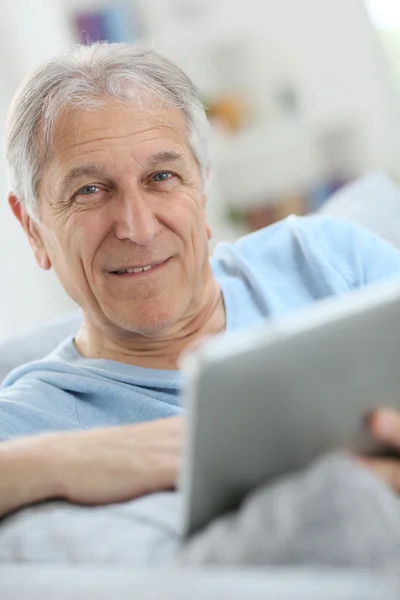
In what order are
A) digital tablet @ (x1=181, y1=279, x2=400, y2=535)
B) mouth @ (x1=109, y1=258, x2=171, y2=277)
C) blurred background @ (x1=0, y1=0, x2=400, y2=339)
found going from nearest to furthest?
digital tablet @ (x1=181, y1=279, x2=400, y2=535), mouth @ (x1=109, y1=258, x2=171, y2=277), blurred background @ (x1=0, y1=0, x2=400, y2=339)

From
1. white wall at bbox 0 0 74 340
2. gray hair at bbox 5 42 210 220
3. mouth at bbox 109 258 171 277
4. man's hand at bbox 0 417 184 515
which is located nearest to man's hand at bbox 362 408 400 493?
man's hand at bbox 0 417 184 515

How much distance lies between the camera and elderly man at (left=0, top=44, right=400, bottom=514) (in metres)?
1.42

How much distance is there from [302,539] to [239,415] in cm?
11

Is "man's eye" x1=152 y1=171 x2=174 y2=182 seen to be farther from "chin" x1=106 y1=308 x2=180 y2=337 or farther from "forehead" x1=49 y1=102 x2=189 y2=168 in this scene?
"chin" x1=106 y1=308 x2=180 y2=337

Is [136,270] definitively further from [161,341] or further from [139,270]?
[161,341]

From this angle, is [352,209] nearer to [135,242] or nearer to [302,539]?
[135,242]

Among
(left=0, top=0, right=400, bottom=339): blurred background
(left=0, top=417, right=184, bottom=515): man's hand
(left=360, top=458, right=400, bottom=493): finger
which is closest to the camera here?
(left=360, top=458, right=400, bottom=493): finger

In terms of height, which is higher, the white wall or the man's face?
the man's face

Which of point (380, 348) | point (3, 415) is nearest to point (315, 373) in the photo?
point (380, 348)

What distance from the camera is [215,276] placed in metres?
1.71

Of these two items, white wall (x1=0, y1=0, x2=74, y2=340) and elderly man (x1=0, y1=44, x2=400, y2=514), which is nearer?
elderly man (x1=0, y1=44, x2=400, y2=514)

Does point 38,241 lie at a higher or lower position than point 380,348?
lower

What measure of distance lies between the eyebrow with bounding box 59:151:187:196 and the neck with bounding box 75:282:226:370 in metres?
0.25

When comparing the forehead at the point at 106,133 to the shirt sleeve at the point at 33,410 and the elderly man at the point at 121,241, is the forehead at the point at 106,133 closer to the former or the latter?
the elderly man at the point at 121,241
